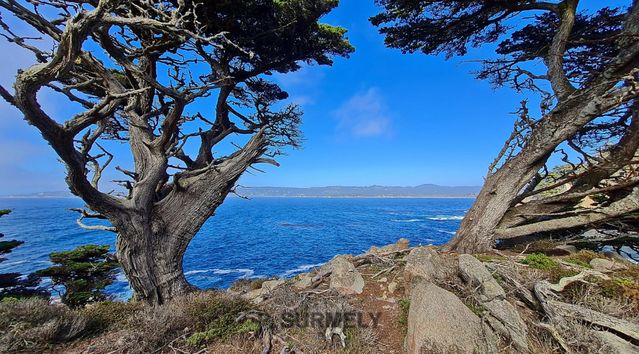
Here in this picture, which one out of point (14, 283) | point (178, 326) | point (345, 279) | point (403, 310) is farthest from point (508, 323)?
point (14, 283)

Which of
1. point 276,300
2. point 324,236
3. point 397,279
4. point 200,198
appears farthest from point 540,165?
point 324,236

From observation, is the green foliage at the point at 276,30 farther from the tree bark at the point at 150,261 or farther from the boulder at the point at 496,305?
the boulder at the point at 496,305

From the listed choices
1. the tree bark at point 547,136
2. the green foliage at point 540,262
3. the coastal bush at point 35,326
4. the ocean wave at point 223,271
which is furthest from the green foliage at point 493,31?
the ocean wave at point 223,271

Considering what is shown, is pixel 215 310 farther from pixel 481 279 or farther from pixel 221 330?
pixel 481 279

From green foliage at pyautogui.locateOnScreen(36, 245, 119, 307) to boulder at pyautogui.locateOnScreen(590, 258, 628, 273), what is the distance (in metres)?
15.5

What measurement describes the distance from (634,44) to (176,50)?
35.6 ft

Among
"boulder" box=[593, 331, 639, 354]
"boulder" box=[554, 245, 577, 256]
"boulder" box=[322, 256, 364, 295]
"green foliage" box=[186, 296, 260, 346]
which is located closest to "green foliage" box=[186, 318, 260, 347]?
"green foliage" box=[186, 296, 260, 346]

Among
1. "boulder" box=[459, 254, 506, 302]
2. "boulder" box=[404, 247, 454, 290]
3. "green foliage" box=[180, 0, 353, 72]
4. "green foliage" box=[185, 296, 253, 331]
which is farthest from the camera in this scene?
"green foliage" box=[180, 0, 353, 72]

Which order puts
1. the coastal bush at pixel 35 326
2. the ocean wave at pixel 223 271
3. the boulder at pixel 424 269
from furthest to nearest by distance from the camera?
the ocean wave at pixel 223 271
the boulder at pixel 424 269
the coastal bush at pixel 35 326

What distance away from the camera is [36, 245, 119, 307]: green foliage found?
38.9 ft

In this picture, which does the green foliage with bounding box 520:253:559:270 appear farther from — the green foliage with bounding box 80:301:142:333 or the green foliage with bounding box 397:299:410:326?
the green foliage with bounding box 80:301:142:333

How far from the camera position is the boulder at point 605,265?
4.77 meters

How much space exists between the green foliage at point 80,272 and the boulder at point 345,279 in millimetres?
10942

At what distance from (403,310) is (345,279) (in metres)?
1.39
